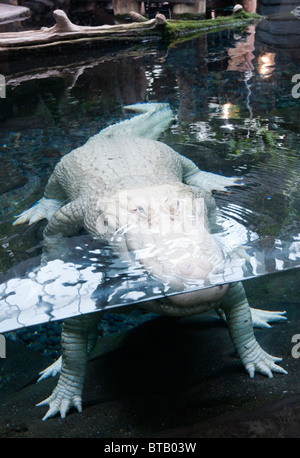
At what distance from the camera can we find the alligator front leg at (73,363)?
1813mm

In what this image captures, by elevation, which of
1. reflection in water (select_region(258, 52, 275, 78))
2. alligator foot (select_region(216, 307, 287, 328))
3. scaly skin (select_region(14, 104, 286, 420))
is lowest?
alligator foot (select_region(216, 307, 287, 328))

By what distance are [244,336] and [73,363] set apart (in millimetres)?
776

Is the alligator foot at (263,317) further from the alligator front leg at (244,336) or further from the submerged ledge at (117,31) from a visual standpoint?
the submerged ledge at (117,31)

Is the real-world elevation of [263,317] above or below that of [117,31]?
below

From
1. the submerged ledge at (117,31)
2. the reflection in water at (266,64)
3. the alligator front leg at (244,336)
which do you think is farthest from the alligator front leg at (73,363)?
the reflection in water at (266,64)

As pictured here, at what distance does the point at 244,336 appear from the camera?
6.26 ft

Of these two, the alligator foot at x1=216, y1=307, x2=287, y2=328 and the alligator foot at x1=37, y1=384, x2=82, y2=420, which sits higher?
the alligator foot at x1=37, y1=384, x2=82, y2=420

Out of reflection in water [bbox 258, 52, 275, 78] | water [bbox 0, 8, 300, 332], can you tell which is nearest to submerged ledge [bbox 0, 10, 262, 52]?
water [bbox 0, 8, 300, 332]

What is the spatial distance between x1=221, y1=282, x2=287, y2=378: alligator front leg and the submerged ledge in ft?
8.71

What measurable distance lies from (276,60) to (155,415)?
4308 mm

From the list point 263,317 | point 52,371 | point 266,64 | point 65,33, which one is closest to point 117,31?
point 65,33

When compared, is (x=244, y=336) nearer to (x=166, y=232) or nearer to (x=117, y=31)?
(x=166, y=232)

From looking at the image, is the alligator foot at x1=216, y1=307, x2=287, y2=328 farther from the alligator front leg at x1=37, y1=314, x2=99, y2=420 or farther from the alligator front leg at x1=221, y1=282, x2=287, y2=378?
the alligator front leg at x1=37, y1=314, x2=99, y2=420

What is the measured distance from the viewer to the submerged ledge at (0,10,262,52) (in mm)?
3926
